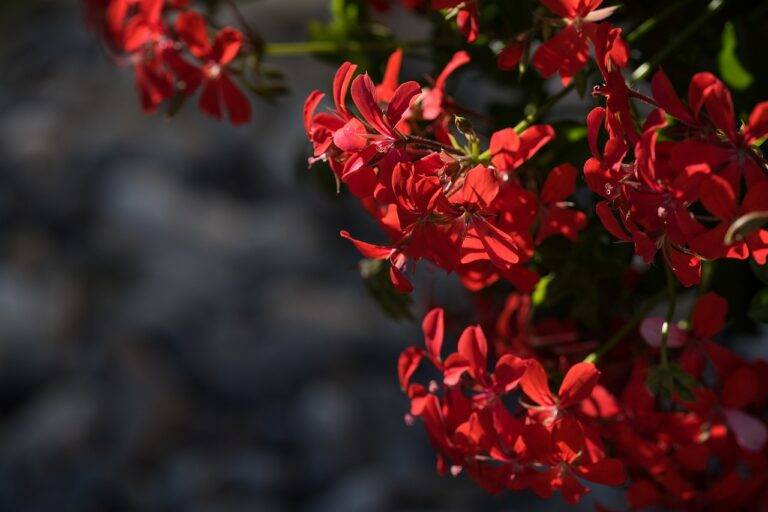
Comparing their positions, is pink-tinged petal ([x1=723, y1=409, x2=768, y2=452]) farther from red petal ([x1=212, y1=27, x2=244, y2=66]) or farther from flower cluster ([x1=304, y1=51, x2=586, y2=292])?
red petal ([x1=212, y1=27, x2=244, y2=66])

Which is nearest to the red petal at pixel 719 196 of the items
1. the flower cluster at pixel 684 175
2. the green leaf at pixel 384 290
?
the flower cluster at pixel 684 175

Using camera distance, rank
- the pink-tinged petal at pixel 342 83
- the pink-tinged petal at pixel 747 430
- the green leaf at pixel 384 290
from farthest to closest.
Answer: the green leaf at pixel 384 290 → the pink-tinged petal at pixel 747 430 → the pink-tinged petal at pixel 342 83

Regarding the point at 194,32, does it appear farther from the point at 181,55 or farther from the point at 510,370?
the point at 510,370

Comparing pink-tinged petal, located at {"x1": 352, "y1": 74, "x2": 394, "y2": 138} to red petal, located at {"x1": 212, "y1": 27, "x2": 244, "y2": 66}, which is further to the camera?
red petal, located at {"x1": 212, "y1": 27, "x2": 244, "y2": 66}

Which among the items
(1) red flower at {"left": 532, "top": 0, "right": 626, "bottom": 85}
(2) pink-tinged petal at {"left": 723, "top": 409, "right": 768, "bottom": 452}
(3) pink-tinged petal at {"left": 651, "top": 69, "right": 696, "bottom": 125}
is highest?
(3) pink-tinged petal at {"left": 651, "top": 69, "right": 696, "bottom": 125}

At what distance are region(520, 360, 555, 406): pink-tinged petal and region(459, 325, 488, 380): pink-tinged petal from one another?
0.09 ft

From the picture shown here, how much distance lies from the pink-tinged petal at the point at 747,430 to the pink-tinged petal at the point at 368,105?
30cm

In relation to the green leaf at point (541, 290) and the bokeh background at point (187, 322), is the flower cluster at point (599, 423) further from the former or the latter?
the bokeh background at point (187, 322)

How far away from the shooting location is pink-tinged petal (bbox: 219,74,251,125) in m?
0.74

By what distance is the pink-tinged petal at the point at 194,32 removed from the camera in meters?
0.71

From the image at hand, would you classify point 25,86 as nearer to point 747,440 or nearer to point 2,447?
point 2,447

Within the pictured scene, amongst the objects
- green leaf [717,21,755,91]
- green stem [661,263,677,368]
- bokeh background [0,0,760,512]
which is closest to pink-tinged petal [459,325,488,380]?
green stem [661,263,677,368]

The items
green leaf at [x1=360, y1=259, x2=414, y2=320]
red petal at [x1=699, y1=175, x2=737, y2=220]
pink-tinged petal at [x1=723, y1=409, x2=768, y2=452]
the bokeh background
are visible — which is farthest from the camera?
the bokeh background

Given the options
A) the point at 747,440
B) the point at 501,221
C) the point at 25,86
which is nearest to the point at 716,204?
the point at 501,221
